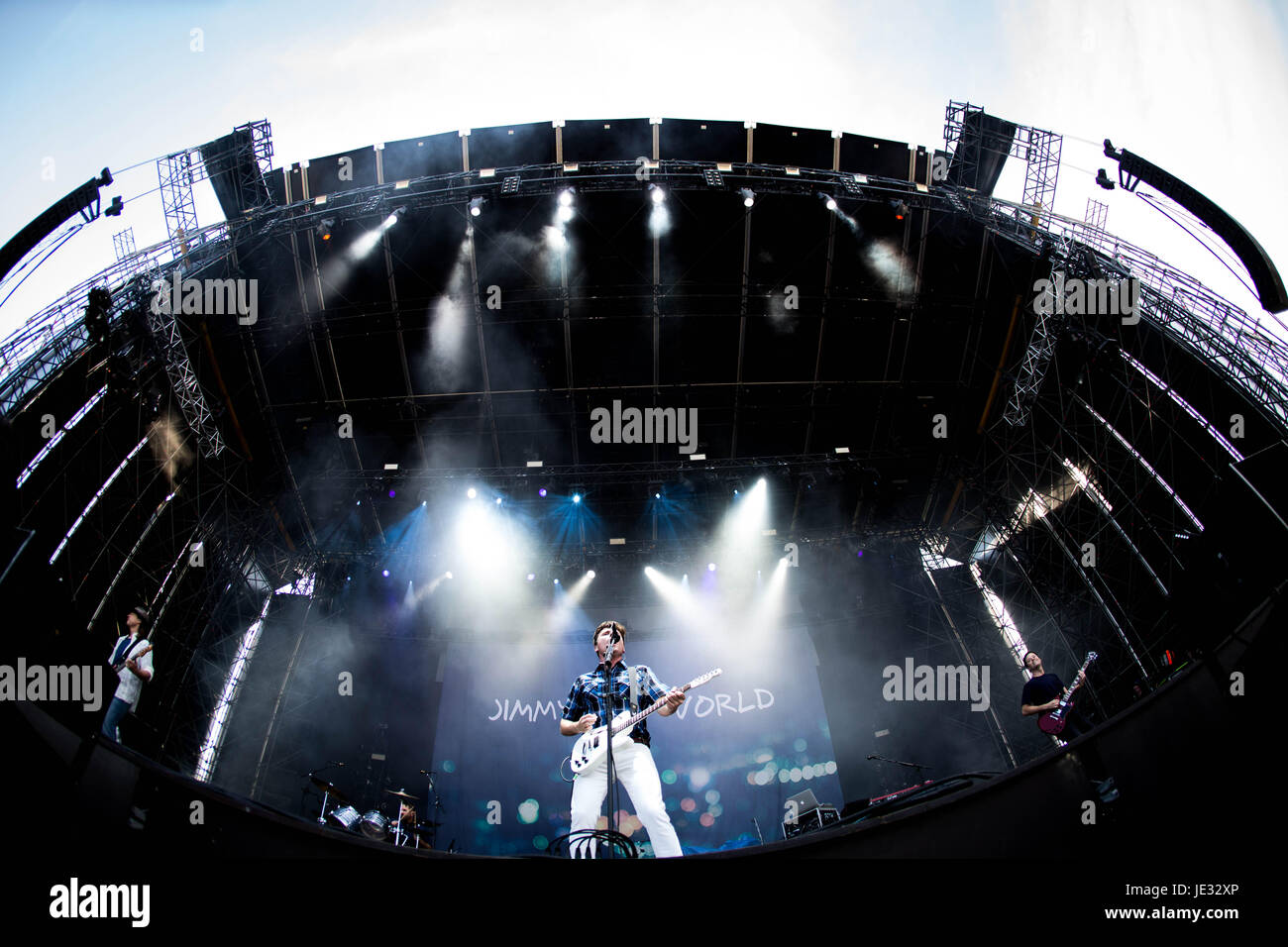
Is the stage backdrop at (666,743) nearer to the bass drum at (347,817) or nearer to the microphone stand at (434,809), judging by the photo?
the microphone stand at (434,809)

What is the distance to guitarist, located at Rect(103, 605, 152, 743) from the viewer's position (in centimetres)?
620

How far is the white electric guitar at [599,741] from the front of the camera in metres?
4.81

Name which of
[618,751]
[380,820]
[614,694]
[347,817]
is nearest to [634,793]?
[618,751]

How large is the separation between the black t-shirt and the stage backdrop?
4.50 meters

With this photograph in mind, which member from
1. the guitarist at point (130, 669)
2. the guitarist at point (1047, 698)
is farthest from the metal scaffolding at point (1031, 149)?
the guitarist at point (130, 669)

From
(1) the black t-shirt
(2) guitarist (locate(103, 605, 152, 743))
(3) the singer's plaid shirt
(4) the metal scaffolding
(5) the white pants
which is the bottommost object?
(5) the white pants

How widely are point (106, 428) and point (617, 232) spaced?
8.26m

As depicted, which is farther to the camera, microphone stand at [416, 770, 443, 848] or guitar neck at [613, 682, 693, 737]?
microphone stand at [416, 770, 443, 848]

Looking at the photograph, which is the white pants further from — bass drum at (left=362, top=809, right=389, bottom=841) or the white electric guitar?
bass drum at (left=362, top=809, right=389, bottom=841)

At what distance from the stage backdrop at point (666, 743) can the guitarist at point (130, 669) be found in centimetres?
573

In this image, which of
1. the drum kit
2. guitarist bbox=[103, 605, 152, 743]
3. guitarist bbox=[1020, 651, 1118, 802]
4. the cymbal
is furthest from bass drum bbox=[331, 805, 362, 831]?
guitarist bbox=[1020, 651, 1118, 802]

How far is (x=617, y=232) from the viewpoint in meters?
11.2
